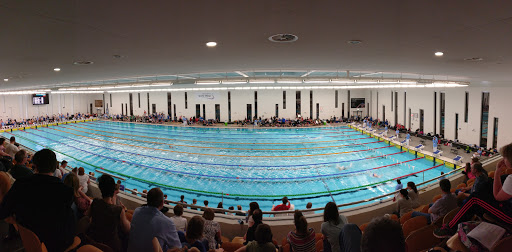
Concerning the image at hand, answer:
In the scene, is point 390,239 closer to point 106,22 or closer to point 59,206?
point 59,206

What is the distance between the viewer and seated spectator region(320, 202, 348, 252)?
304cm

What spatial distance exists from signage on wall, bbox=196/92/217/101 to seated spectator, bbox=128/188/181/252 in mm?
31812

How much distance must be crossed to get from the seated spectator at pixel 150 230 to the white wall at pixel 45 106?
39507 millimetres

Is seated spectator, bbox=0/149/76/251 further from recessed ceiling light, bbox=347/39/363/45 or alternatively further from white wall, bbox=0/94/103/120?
white wall, bbox=0/94/103/120

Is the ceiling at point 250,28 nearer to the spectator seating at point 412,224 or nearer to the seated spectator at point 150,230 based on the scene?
the seated spectator at point 150,230

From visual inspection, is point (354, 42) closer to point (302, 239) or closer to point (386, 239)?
point (302, 239)

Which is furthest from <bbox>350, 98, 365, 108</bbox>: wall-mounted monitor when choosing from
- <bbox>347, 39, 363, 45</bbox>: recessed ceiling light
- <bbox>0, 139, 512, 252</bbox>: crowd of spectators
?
<bbox>0, 139, 512, 252</bbox>: crowd of spectators

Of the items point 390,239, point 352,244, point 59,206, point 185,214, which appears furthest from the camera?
point 185,214

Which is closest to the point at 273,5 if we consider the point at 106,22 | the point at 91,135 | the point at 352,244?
the point at 106,22

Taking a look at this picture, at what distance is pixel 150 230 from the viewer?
2.30m

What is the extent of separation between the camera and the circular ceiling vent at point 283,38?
3.86m

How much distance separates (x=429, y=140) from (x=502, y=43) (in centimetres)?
1789

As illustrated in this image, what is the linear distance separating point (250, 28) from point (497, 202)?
3.19 meters

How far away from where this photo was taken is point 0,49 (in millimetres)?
4582
